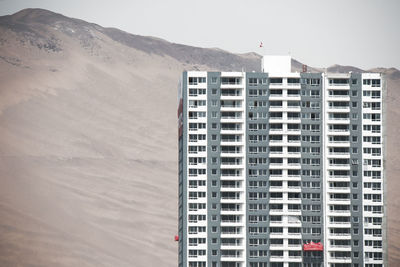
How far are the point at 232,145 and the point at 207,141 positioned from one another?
405cm

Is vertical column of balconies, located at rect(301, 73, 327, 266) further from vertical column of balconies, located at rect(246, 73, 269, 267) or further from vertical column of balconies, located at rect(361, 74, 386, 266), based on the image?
vertical column of balconies, located at rect(361, 74, 386, 266)

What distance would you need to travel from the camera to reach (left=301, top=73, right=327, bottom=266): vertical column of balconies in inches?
6063

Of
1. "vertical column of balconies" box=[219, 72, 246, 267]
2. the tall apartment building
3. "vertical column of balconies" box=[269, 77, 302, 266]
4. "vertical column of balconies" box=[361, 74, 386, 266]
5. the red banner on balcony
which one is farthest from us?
"vertical column of balconies" box=[361, 74, 386, 266]

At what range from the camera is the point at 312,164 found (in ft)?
511

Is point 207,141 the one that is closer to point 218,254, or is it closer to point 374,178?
point 218,254

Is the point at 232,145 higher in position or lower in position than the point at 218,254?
higher

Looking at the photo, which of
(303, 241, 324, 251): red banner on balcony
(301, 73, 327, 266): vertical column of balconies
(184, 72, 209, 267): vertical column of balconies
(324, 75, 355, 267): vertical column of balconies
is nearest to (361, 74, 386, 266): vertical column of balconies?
(324, 75, 355, 267): vertical column of balconies

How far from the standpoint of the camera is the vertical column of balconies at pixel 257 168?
502ft

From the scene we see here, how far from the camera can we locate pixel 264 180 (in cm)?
15412

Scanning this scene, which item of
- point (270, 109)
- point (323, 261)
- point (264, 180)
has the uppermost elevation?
point (270, 109)

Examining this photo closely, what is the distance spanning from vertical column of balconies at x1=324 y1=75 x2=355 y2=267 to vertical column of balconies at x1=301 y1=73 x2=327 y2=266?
112 centimetres

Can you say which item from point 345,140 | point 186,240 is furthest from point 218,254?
point 345,140

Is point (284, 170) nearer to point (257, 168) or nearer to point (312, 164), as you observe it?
point (257, 168)

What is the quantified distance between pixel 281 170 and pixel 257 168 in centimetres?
392
